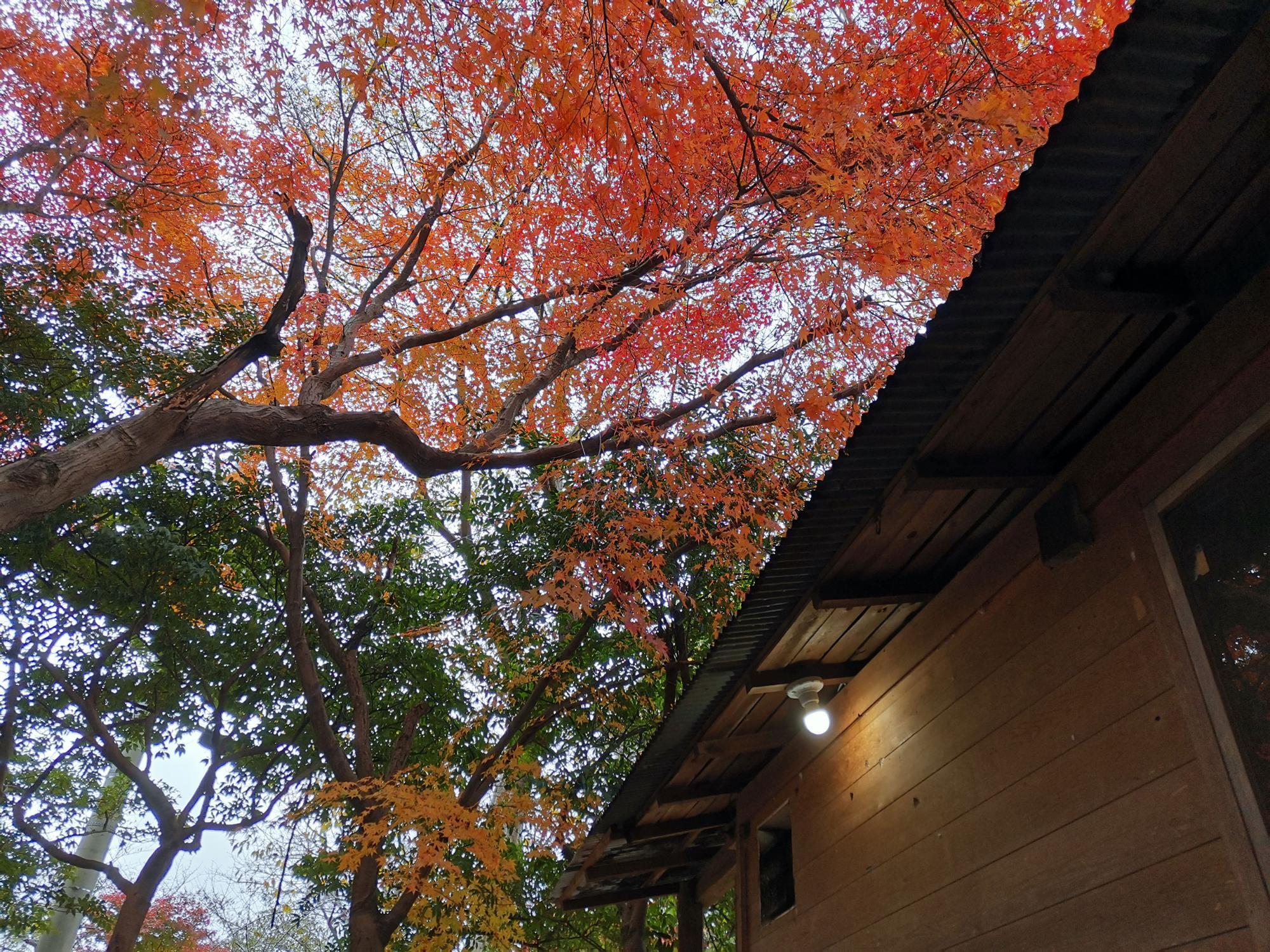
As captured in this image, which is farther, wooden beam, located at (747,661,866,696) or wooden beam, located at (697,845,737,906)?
wooden beam, located at (697,845,737,906)

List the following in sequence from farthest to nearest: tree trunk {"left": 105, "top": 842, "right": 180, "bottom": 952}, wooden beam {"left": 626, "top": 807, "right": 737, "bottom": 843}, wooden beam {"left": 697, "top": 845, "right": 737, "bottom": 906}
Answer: tree trunk {"left": 105, "top": 842, "right": 180, "bottom": 952} → wooden beam {"left": 697, "top": 845, "right": 737, "bottom": 906} → wooden beam {"left": 626, "top": 807, "right": 737, "bottom": 843}

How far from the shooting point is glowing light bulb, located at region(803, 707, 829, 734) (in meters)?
4.67

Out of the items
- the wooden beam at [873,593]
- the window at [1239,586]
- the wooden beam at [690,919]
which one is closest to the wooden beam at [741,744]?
the wooden beam at [873,593]

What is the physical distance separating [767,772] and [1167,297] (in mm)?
4772

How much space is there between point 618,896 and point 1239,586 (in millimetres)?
7539

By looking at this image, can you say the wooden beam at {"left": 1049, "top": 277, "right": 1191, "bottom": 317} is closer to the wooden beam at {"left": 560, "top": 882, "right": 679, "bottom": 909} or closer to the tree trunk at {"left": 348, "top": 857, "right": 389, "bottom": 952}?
the wooden beam at {"left": 560, "top": 882, "right": 679, "bottom": 909}

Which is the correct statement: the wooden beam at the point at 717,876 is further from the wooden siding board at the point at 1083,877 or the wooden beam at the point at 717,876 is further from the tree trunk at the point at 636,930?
the wooden siding board at the point at 1083,877

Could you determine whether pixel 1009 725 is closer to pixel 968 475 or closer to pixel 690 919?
pixel 968 475

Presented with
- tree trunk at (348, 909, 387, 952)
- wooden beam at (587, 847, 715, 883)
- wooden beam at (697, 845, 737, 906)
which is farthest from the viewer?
tree trunk at (348, 909, 387, 952)

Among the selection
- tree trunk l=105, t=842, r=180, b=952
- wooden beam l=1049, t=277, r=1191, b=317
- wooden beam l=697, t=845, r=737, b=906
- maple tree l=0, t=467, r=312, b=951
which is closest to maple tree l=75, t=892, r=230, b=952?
maple tree l=0, t=467, r=312, b=951

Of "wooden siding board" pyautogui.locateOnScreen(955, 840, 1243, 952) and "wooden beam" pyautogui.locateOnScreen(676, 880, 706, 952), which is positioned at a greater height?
"wooden beam" pyautogui.locateOnScreen(676, 880, 706, 952)

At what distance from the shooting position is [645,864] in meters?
7.46

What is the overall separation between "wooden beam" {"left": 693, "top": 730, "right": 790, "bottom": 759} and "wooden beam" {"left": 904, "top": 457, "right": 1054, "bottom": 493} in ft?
9.28

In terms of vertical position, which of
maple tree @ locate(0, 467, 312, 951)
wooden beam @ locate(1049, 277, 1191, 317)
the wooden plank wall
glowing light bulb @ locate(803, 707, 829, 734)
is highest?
maple tree @ locate(0, 467, 312, 951)
